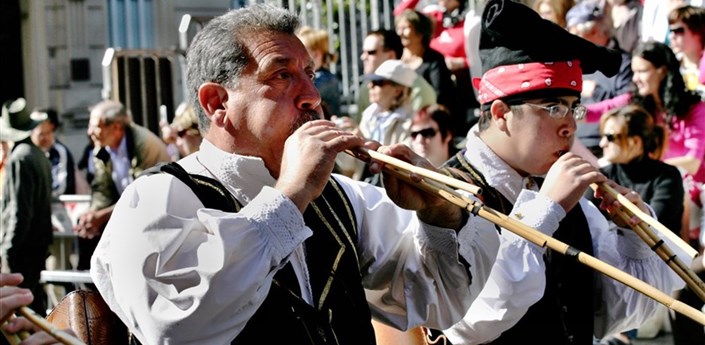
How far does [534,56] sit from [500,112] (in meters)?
0.21

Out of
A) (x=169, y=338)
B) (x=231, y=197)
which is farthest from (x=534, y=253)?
(x=169, y=338)

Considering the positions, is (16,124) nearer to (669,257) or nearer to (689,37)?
(689,37)

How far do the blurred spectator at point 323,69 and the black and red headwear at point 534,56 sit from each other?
4294 mm

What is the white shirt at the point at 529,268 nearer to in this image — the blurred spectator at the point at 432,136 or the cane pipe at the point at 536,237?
the cane pipe at the point at 536,237

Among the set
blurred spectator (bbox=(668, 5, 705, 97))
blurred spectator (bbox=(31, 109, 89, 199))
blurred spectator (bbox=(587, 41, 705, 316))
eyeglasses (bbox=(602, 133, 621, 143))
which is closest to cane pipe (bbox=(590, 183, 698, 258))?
eyeglasses (bbox=(602, 133, 621, 143))

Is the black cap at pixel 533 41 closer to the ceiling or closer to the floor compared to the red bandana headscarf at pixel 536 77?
closer to the ceiling

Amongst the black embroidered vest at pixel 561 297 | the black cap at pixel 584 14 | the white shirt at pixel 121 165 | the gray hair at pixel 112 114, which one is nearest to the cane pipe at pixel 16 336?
the black embroidered vest at pixel 561 297

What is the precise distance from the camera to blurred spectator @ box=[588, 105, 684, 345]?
683cm

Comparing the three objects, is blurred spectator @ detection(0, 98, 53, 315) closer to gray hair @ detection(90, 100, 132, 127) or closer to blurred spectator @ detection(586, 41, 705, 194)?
gray hair @ detection(90, 100, 132, 127)

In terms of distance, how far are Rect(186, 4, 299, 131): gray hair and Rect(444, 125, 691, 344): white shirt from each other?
754 mm

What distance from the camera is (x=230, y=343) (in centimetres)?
316

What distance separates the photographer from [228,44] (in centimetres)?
340

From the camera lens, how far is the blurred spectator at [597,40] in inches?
319

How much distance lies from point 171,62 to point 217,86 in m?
11.2
